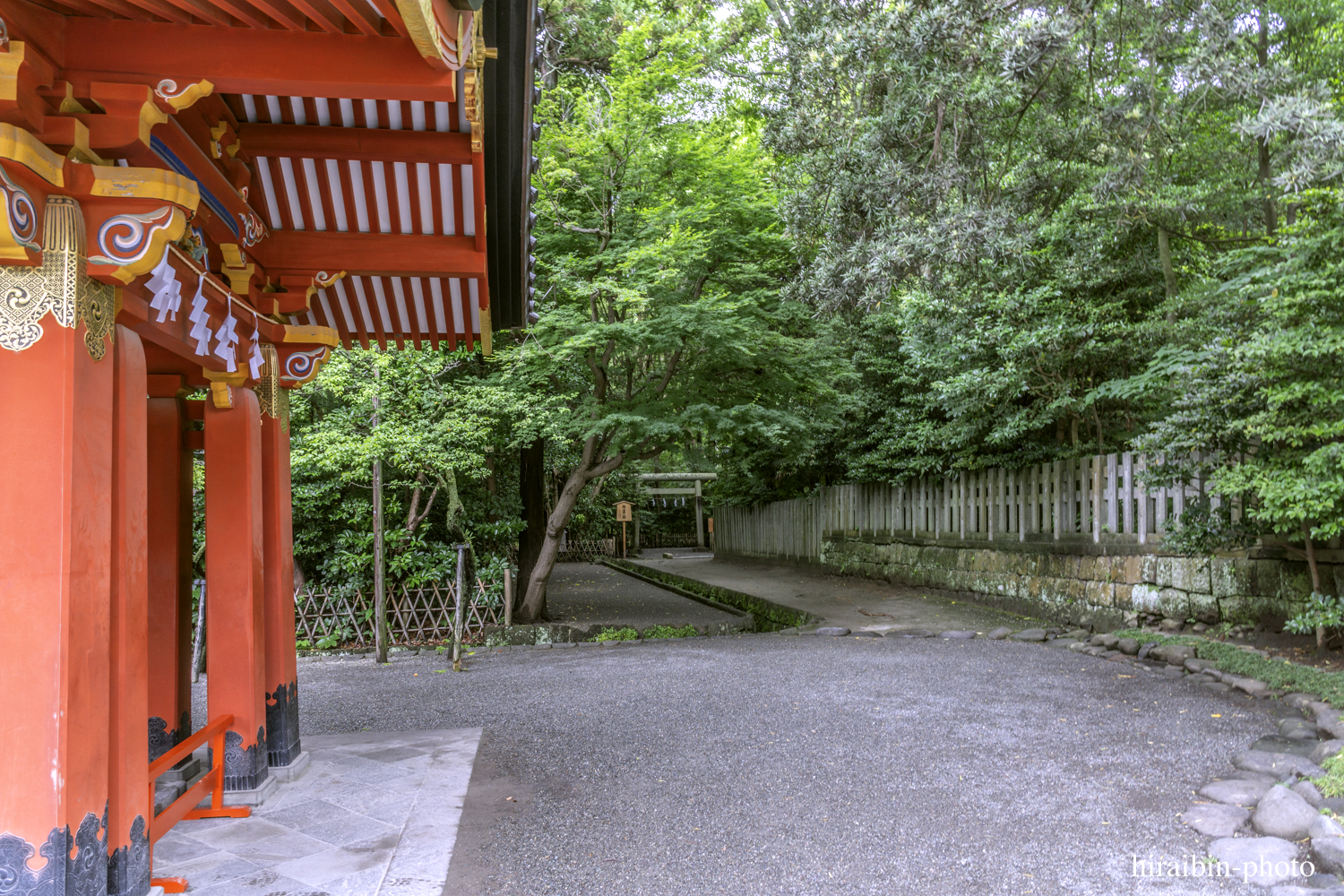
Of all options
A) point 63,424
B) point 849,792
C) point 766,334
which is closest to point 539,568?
point 766,334

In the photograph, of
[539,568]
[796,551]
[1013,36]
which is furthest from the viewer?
[796,551]

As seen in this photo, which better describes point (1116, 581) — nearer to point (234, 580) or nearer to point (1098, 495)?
point (1098, 495)

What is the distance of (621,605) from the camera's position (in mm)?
13461

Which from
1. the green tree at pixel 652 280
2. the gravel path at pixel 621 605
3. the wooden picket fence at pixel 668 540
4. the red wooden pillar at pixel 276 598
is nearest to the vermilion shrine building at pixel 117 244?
the red wooden pillar at pixel 276 598

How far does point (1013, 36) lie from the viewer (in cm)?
636

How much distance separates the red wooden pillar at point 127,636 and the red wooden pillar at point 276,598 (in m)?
1.61

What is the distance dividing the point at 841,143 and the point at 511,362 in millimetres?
4471

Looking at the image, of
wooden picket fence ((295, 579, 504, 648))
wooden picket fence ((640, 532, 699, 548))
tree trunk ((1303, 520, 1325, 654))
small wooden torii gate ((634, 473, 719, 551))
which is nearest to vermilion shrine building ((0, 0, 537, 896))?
tree trunk ((1303, 520, 1325, 654))

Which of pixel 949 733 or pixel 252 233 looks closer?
pixel 252 233

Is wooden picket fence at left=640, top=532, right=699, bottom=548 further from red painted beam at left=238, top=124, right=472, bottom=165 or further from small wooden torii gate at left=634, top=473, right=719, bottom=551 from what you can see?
red painted beam at left=238, top=124, right=472, bottom=165

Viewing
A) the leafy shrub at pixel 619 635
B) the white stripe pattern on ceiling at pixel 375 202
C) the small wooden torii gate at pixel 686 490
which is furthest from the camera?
the small wooden torii gate at pixel 686 490

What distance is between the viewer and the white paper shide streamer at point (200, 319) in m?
3.34

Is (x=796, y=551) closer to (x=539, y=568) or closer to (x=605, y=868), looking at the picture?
(x=539, y=568)

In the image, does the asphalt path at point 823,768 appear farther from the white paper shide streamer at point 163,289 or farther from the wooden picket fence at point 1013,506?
the white paper shide streamer at point 163,289
